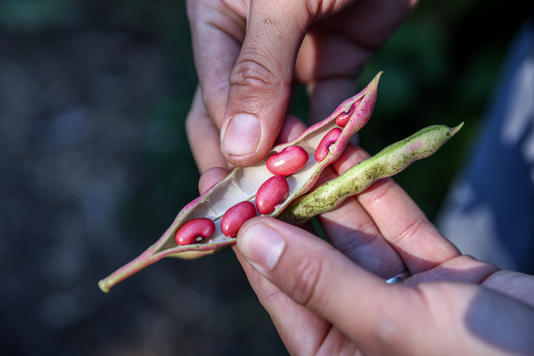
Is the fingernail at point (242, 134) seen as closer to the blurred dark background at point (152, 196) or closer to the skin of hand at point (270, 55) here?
the skin of hand at point (270, 55)

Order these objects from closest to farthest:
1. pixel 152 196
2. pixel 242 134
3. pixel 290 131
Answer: pixel 242 134, pixel 290 131, pixel 152 196

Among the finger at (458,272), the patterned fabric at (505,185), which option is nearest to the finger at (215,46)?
the finger at (458,272)

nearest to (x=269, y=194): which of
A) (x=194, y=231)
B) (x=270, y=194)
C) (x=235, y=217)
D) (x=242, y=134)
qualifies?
(x=270, y=194)

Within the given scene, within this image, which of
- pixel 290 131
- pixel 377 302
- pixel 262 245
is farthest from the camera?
pixel 290 131

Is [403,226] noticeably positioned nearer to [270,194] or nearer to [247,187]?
[270,194]

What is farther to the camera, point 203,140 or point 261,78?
point 203,140

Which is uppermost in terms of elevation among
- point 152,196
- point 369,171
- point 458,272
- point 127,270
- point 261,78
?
point 261,78
